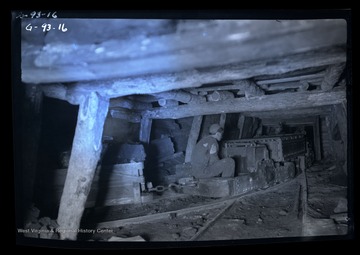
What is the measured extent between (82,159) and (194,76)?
1.22 metres

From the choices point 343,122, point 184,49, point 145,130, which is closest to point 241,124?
point 343,122

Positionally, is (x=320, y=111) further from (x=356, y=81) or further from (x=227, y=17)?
(x=227, y=17)

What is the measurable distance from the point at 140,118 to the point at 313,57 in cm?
172

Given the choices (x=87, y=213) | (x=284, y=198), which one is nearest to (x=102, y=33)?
(x=87, y=213)

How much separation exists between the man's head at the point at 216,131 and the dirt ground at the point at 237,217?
30.1 inches

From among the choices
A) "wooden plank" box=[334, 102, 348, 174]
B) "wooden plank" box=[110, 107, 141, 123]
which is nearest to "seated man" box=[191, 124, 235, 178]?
"wooden plank" box=[110, 107, 141, 123]

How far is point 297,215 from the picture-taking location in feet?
8.41

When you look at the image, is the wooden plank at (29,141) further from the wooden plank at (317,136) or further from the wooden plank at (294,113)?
the wooden plank at (317,136)

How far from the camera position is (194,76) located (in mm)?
2162

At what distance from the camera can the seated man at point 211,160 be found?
299cm

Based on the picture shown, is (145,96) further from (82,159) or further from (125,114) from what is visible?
(82,159)

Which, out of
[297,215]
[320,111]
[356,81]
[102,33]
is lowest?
[297,215]

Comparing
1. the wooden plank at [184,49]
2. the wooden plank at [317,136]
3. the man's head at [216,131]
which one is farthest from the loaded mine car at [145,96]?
the wooden plank at [317,136]

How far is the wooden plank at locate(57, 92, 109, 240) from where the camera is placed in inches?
90.7
